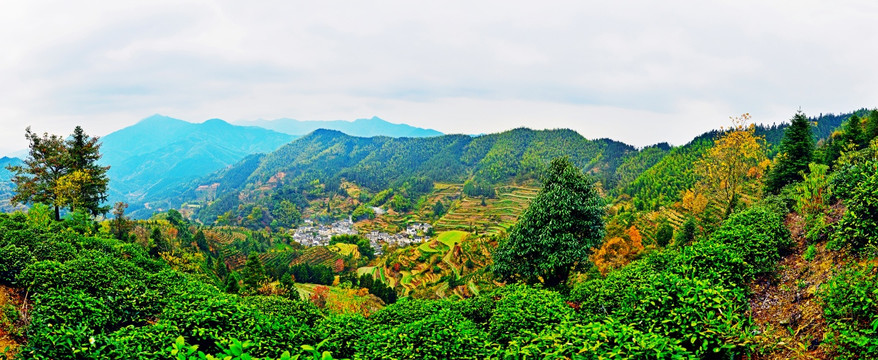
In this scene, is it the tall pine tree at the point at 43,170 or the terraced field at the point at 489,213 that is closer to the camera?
the tall pine tree at the point at 43,170

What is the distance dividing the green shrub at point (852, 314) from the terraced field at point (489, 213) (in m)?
53.7

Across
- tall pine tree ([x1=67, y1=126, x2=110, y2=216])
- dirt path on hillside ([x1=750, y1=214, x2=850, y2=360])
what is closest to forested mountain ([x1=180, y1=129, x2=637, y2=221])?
tall pine tree ([x1=67, y1=126, x2=110, y2=216])

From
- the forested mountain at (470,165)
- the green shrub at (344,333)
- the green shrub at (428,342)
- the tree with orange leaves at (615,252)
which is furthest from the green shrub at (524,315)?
the forested mountain at (470,165)

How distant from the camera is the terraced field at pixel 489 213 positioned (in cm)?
6562

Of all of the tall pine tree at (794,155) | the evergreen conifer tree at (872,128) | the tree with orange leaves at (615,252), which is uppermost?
the evergreen conifer tree at (872,128)

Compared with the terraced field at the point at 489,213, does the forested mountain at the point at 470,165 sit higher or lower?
higher

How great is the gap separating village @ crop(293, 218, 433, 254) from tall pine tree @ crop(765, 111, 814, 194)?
166 ft

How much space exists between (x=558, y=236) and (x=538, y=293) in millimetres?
6035

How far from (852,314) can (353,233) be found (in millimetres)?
89644

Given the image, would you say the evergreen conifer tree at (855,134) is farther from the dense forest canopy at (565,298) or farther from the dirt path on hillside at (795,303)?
the dirt path on hillside at (795,303)

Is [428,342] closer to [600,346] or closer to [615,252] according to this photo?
[600,346]

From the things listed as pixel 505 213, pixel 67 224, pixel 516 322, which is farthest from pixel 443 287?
pixel 505 213

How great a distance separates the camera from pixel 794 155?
745 inches

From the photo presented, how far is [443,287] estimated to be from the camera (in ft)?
94.5
